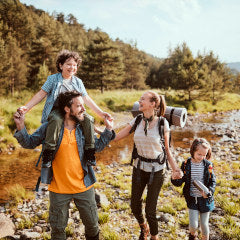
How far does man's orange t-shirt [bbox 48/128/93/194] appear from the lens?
258 cm

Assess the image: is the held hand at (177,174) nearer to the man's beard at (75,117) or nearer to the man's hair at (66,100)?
the man's beard at (75,117)

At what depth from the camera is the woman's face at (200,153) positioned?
328 centimetres

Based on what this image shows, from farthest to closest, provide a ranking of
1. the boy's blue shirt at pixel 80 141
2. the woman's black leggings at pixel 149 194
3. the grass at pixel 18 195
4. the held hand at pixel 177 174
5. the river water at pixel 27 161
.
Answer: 1. the river water at pixel 27 161
2. the grass at pixel 18 195
3. the woman's black leggings at pixel 149 194
4. the held hand at pixel 177 174
5. the boy's blue shirt at pixel 80 141

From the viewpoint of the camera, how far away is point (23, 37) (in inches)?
1481

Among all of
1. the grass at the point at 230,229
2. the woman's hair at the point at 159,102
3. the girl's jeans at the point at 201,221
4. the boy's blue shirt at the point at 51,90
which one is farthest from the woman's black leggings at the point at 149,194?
the boy's blue shirt at the point at 51,90

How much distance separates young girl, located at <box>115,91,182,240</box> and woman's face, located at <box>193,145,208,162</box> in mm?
451

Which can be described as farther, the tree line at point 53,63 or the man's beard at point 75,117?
the tree line at point 53,63

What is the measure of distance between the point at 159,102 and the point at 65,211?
6.94ft

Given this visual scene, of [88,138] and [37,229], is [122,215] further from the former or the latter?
[88,138]

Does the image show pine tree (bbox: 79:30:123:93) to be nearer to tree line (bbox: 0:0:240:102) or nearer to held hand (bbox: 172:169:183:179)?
tree line (bbox: 0:0:240:102)

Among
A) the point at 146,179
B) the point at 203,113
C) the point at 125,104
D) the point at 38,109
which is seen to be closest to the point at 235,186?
the point at 146,179

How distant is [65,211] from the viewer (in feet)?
8.62

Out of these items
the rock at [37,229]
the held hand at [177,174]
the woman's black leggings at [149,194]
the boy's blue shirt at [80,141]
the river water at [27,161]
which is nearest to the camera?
the boy's blue shirt at [80,141]

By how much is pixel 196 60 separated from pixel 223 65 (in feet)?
74.4
